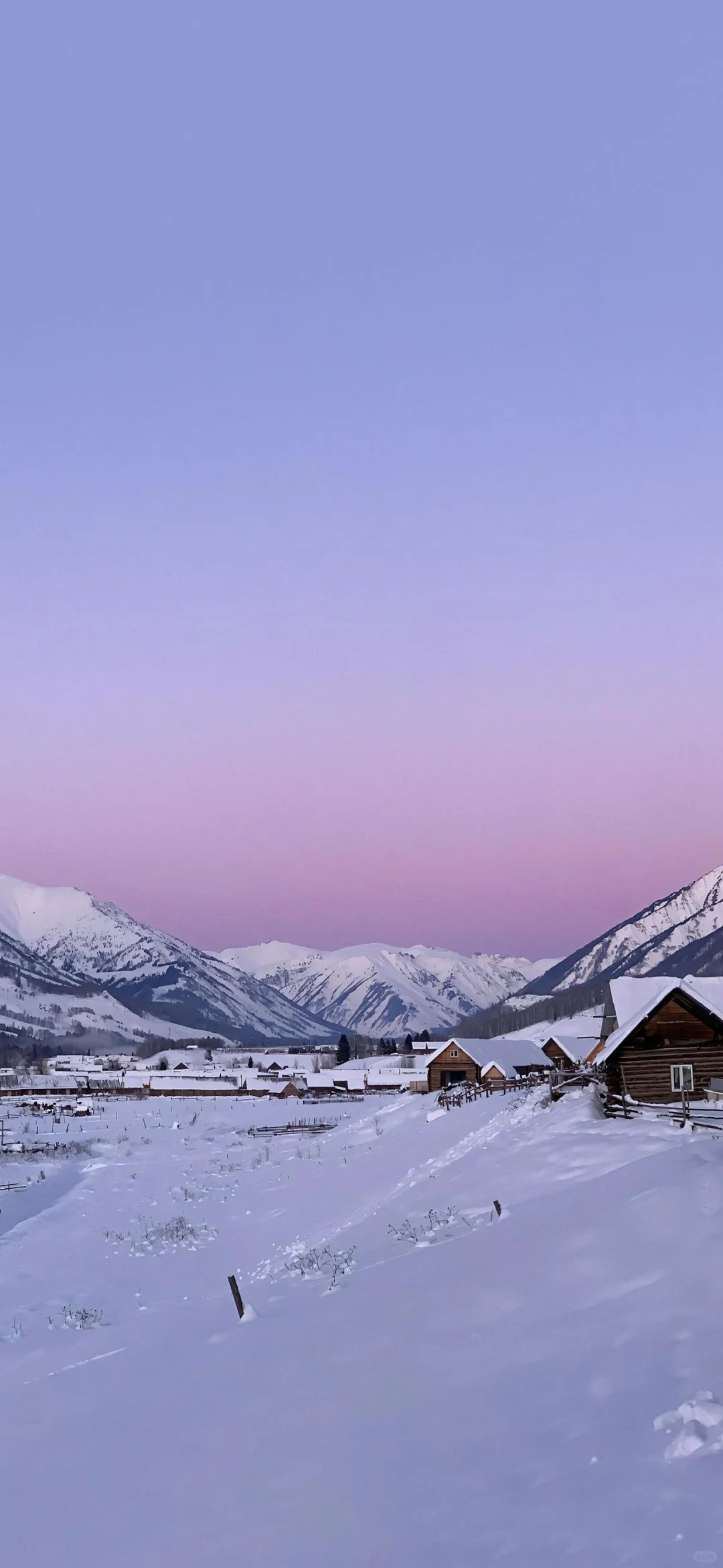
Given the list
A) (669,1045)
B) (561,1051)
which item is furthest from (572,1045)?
(669,1045)

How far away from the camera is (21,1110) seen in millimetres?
115000

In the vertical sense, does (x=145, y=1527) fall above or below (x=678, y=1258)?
below

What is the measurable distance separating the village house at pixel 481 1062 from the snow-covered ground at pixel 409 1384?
59.7 m

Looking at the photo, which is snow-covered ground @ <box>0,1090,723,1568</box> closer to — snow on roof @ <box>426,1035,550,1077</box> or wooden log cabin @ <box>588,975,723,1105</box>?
wooden log cabin @ <box>588,975,723,1105</box>

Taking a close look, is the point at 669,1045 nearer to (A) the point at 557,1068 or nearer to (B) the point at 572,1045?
(A) the point at 557,1068

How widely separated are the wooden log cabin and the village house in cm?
5069

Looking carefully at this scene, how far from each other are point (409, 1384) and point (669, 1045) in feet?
85.8

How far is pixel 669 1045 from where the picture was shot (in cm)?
3834

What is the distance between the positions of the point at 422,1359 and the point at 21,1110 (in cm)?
10976

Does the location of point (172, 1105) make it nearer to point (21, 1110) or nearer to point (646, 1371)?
point (21, 1110)

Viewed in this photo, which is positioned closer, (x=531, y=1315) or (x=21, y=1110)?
(x=531, y=1315)

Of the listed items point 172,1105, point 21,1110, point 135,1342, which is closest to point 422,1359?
point 135,1342

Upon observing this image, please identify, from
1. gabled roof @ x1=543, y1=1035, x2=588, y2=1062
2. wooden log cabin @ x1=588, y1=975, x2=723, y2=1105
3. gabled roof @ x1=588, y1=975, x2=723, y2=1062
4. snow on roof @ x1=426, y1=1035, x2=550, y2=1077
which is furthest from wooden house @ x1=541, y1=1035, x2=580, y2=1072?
wooden log cabin @ x1=588, y1=975, x2=723, y2=1105

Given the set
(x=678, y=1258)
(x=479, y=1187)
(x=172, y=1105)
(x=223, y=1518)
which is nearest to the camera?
(x=223, y=1518)
